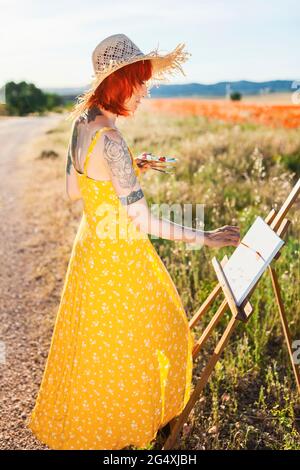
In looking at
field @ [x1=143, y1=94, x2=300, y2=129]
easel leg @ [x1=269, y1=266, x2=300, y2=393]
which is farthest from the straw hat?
field @ [x1=143, y1=94, x2=300, y2=129]

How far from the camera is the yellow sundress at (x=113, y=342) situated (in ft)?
7.79

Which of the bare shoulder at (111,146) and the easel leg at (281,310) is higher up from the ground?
the bare shoulder at (111,146)

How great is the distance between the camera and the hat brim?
2073mm

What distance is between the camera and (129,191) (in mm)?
2133

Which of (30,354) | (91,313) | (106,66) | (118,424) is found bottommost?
(30,354)

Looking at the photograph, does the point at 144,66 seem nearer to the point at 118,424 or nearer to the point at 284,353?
the point at 118,424

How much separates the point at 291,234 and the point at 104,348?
3047 mm

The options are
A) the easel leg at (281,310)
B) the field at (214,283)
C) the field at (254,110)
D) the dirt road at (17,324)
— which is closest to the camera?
the easel leg at (281,310)

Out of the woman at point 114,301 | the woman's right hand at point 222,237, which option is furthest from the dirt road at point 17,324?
the woman's right hand at point 222,237

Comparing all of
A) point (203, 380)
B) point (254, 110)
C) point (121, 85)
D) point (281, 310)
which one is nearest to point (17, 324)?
point (203, 380)

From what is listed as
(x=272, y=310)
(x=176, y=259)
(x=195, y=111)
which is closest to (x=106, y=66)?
(x=272, y=310)

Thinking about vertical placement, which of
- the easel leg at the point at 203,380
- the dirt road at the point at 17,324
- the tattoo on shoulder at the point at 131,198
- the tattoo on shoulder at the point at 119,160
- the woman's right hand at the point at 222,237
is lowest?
the dirt road at the point at 17,324

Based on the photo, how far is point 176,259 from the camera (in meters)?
4.81

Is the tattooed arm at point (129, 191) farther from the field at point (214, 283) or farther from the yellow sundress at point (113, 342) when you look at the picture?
the field at point (214, 283)
